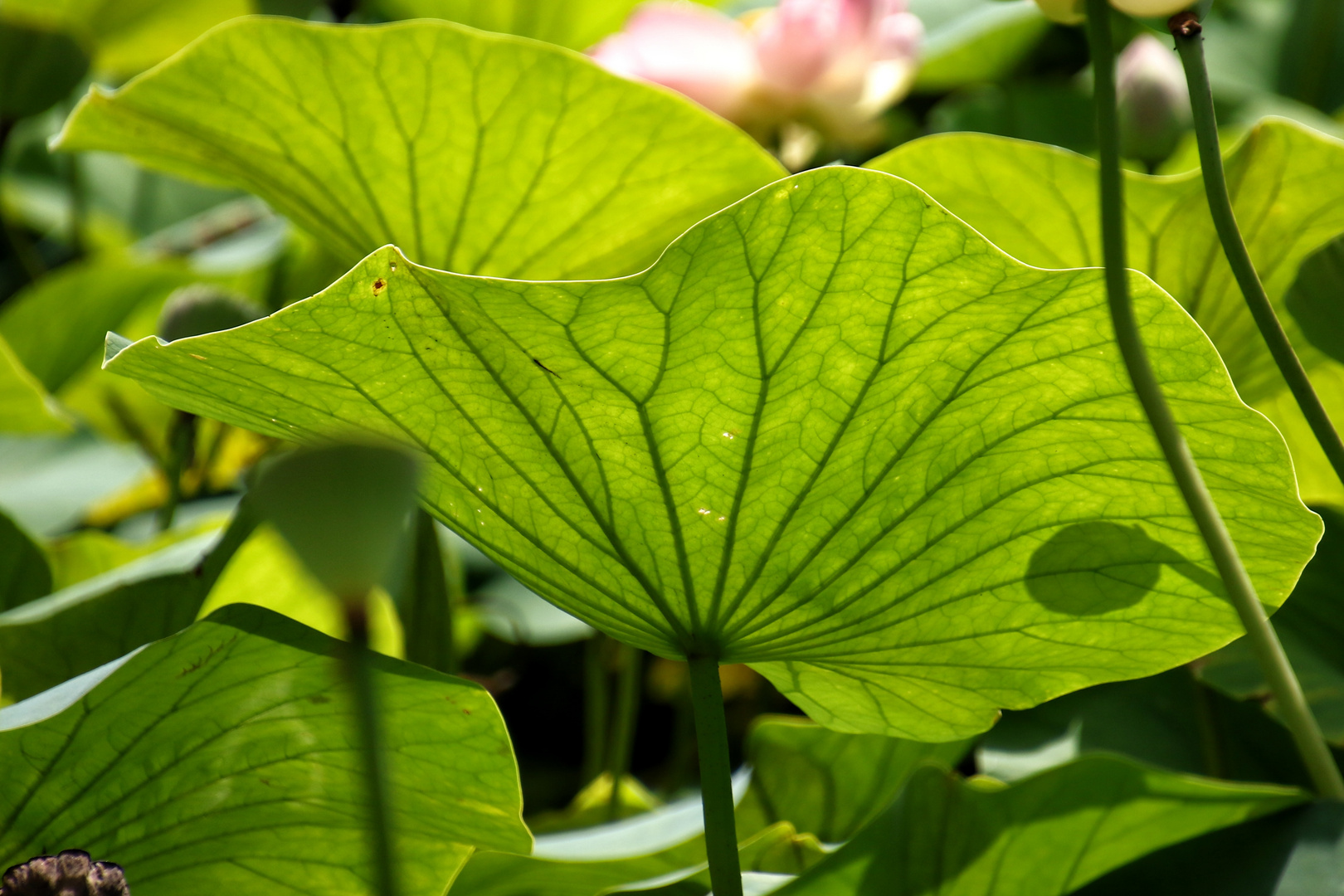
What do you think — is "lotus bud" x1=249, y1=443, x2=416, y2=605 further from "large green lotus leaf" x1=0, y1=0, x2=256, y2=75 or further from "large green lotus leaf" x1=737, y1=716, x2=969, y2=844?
"large green lotus leaf" x1=0, y1=0, x2=256, y2=75

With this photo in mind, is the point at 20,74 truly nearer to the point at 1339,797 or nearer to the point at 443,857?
the point at 443,857

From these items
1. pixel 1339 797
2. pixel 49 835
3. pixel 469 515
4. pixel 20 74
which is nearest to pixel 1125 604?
pixel 1339 797

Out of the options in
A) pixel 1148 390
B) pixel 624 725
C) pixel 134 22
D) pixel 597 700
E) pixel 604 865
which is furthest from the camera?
pixel 134 22

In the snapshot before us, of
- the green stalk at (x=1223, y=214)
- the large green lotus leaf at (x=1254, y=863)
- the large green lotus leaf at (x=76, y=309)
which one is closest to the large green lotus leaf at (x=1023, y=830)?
the large green lotus leaf at (x=1254, y=863)

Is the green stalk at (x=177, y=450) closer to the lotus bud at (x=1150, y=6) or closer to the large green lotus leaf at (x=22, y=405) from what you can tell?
the large green lotus leaf at (x=22, y=405)

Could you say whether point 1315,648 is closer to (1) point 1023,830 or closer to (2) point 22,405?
(1) point 1023,830

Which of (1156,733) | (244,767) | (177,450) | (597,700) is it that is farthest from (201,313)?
(1156,733)
